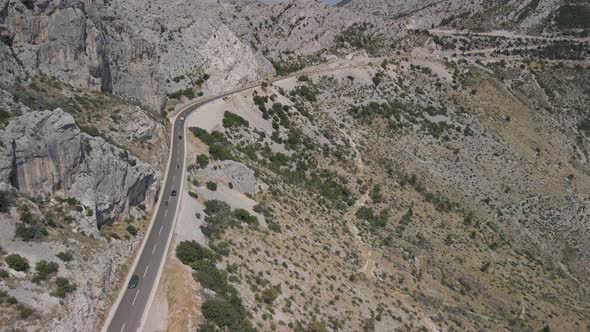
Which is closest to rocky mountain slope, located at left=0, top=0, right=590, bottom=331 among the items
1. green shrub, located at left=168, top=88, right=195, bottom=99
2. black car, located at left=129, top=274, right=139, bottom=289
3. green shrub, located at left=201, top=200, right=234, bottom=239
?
green shrub, located at left=201, top=200, right=234, bottom=239

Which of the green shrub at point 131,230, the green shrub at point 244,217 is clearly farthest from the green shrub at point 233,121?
the green shrub at point 131,230

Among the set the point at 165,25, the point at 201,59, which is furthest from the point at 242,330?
the point at 165,25

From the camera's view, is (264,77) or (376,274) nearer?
(376,274)

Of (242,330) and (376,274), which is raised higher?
(242,330)

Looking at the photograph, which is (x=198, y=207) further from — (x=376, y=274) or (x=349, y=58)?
(x=349, y=58)

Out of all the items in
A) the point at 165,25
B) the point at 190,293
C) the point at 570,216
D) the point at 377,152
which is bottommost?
the point at 570,216

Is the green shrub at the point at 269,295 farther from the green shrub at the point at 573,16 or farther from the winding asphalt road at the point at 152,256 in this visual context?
the green shrub at the point at 573,16

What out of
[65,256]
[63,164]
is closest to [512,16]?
[63,164]
